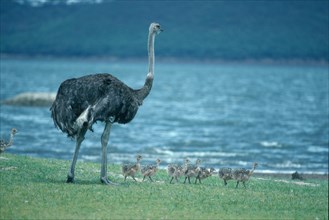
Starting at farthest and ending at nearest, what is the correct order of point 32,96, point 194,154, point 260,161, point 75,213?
point 32,96 < point 194,154 < point 260,161 < point 75,213

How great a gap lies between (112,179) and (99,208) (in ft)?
16.7

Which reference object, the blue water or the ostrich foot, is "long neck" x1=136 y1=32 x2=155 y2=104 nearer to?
the ostrich foot

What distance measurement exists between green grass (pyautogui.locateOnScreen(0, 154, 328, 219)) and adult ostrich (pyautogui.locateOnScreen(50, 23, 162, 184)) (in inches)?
56.6

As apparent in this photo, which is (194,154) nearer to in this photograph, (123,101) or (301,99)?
(123,101)

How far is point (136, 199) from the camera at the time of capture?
2088cm

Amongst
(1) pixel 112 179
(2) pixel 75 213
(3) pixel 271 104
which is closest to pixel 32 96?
(3) pixel 271 104

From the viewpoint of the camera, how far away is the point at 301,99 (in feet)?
389

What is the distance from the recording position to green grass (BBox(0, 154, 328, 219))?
19.4m

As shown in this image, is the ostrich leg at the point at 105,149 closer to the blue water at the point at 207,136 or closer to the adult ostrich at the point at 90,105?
the adult ostrich at the point at 90,105

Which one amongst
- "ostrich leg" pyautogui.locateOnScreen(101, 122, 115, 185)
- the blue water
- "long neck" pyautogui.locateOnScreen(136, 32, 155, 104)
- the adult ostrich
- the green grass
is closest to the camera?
the green grass

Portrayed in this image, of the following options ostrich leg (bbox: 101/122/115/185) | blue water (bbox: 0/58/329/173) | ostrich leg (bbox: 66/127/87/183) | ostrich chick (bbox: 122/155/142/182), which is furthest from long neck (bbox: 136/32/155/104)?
blue water (bbox: 0/58/329/173)

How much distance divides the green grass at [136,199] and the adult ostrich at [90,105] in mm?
1437

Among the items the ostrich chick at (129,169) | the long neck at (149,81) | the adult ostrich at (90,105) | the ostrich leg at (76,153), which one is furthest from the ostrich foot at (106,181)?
the long neck at (149,81)

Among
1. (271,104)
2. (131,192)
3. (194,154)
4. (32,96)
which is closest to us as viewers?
(131,192)
